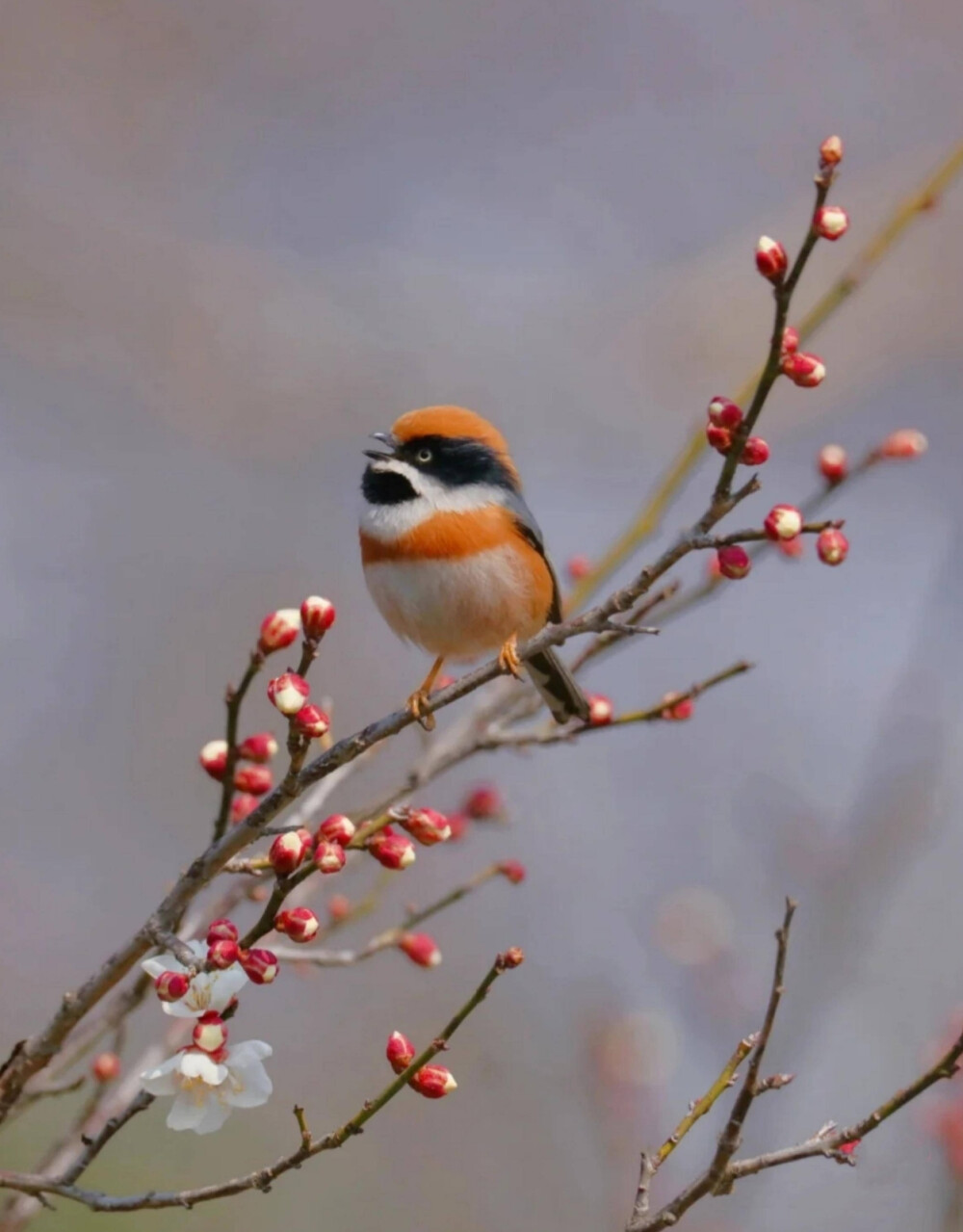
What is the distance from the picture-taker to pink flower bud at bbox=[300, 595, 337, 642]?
2.08 m

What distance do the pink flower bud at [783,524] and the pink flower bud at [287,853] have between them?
79cm

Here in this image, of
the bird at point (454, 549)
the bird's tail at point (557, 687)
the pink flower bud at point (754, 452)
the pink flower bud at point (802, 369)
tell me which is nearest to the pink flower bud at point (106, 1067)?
the bird at point (454, 549)

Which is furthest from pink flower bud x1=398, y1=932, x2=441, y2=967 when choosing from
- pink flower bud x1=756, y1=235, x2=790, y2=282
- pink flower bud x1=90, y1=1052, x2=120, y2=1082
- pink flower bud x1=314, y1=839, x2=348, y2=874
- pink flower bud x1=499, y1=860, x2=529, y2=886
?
pink flower bud x1=756, y1=235, x2=790, y2=282

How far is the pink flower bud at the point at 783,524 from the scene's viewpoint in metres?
1.95

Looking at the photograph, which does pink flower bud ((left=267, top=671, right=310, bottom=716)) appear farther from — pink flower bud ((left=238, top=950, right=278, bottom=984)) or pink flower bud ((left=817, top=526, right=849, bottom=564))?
pink flower bud ((left=817, top=526, right=849, bottom=564))

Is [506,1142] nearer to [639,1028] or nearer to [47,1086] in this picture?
[639,1028]

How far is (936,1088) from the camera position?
4074mm

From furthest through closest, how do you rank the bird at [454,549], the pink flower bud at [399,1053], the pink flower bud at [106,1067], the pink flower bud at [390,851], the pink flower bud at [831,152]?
the bird at [454,549] < the pink flower bud at [106,1067] < the pink flower bud at [390,851] < the pink flower bud at [399,1053] < the pink flower bud at [831,152]

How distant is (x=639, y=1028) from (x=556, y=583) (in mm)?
1763

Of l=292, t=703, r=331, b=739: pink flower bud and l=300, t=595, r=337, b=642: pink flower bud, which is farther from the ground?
l=300, t=595, r=337, b=642: pink flower bud

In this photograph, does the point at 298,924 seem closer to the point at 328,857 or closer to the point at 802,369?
the point at 328,857

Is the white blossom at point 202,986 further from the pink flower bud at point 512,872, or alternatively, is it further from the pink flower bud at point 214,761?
the pink flower bud at point 512,872

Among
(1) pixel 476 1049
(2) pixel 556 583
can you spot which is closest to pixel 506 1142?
(1) pixel 476 1049

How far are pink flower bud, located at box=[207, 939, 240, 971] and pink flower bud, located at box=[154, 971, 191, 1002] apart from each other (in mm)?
47
